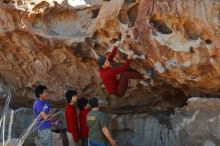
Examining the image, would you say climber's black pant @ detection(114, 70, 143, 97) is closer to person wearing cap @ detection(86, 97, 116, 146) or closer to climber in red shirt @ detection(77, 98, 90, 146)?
climber in red shirt @ detection(77, 98, 90, 146)

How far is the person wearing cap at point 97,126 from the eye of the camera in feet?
20.8

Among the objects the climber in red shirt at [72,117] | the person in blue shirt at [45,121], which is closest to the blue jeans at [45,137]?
the person in blue shirt at [45,121]

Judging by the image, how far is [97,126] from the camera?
21.1 feet

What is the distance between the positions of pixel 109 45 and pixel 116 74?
45 centimetres

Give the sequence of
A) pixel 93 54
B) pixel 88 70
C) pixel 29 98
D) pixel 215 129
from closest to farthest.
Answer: pixel 215 129 < pixel 93 54 < pixel 88 70 < pixel 29 98

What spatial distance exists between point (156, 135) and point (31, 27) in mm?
2418

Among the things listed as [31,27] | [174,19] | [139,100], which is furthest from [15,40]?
[174,19]

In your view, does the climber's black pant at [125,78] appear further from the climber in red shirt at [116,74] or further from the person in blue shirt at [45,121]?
the person in blue shirt at [45,121]

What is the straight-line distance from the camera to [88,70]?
8141 mm

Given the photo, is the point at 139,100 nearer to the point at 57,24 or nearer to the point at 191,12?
the point at 57,24

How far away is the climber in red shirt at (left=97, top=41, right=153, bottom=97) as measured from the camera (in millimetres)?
6996

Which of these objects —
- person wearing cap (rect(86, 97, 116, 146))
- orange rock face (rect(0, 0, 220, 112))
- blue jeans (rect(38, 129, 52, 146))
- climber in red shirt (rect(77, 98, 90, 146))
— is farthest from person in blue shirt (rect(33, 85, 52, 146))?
orange rock face (rect(0, 0, 220, 112))

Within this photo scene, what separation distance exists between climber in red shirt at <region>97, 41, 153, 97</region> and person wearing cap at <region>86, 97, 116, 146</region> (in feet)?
2.23

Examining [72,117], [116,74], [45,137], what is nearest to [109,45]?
[116,74]
